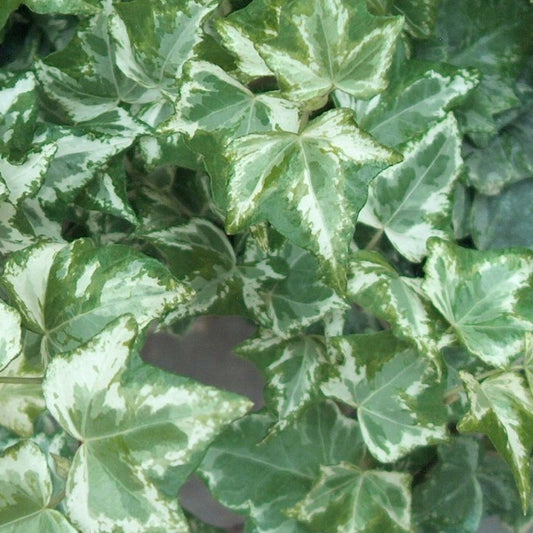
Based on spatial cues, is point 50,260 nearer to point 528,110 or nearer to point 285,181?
point 285,181

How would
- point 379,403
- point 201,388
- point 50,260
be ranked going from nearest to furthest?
point 201,388, point 50,260, point 379,403

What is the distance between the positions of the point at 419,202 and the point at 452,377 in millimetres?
168

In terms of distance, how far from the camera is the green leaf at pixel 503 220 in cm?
76

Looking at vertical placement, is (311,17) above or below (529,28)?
above

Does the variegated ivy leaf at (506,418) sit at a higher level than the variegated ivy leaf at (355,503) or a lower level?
higher

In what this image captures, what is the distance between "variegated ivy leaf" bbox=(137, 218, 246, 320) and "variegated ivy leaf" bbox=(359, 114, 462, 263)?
0.13 m

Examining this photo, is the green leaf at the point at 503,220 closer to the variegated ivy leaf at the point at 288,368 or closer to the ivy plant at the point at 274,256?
the ivy plant at the point at 274,256

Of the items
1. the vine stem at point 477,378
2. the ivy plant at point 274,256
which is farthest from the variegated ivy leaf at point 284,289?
the vine stem at point 477,378

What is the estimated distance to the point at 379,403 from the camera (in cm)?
66

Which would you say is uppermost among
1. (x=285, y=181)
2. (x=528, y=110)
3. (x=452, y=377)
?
(x=285, y=181)

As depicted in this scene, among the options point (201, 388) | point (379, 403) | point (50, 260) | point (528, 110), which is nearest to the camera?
point (201, 388)

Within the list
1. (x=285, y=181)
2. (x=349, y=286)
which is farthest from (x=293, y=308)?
(x=285, y=181)

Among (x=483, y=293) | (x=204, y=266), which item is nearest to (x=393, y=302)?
(x=483, y=293)

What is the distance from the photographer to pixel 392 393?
0.65m
